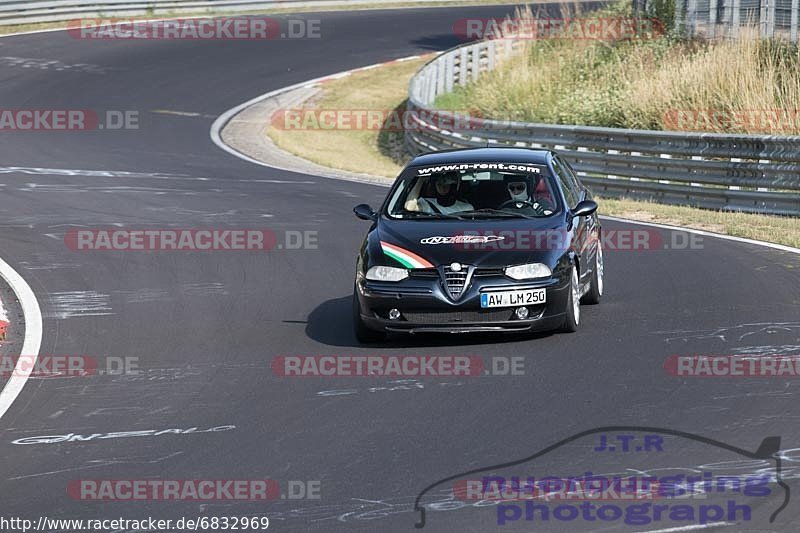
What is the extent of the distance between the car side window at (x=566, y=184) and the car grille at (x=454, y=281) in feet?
5.77

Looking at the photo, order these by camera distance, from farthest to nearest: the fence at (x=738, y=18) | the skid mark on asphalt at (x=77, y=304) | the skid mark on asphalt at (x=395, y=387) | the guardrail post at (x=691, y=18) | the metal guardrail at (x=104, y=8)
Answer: the metal guardrail at (x=104, y=8), the guardrail post at (x=691, y=18), the fence at (x=738, y=18), the skid mark on asphalt at (x=77, y=304), the skid mark on asphalt at (x=395, y=387)

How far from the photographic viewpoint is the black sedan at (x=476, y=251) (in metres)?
10.1

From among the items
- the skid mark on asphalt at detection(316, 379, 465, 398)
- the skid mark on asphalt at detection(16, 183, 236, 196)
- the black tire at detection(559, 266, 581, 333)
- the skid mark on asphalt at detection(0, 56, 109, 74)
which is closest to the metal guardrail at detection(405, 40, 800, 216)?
the skid mark on asphalt at detection(16, 183, 236, 196)

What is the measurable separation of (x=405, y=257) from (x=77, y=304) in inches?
153

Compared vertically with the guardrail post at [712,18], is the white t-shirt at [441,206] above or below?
above

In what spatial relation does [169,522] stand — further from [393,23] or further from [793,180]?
[393,23]

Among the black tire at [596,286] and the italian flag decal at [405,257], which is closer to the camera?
the italian flag decal at [405,257]

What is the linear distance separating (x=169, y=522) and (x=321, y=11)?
4320cm

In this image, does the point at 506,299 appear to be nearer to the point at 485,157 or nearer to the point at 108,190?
the point at 485,157

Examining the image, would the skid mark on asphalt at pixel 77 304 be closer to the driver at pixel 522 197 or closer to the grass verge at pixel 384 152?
the driver at pixel 522 197

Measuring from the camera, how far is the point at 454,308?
32.9 ft

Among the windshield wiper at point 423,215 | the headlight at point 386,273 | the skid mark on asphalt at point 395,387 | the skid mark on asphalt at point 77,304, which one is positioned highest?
the windshield wiper at point 423,215

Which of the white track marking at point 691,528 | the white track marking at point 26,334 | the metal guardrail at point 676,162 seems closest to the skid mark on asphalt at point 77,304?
the white track marking at point 26,334

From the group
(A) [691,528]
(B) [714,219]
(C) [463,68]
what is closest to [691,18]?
(C) [463,68]
